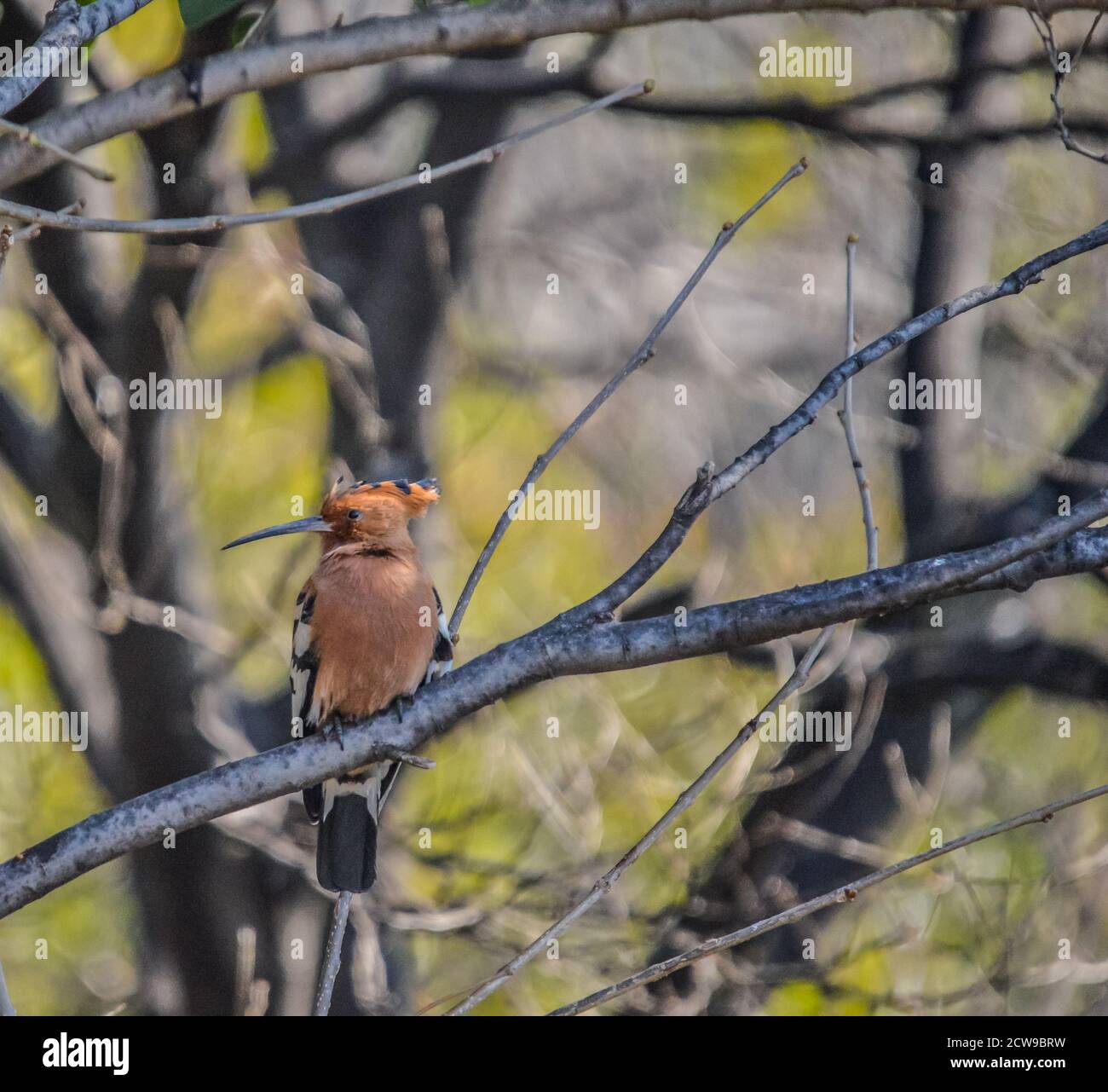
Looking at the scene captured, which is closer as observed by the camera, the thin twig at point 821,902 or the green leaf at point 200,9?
the thin twig at point 821,902

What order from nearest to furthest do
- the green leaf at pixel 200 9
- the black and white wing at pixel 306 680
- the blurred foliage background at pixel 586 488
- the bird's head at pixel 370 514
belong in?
the green leaf at pixel 200 9 < the black and white wing at pixel 306 680 < the bird's head at pixel 370 514 < the blurred foliage background at pixel 586 488

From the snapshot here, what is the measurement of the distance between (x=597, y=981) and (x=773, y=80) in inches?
204

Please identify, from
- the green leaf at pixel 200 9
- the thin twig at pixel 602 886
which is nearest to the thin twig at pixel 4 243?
the green leaf at pixel 200 9

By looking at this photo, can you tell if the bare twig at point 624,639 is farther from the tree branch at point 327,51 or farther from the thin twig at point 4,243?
the tree branch at point 327,51

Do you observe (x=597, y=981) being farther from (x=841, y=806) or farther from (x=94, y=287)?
(x=94, y=287)

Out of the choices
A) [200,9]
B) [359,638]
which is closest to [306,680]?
[359,638]

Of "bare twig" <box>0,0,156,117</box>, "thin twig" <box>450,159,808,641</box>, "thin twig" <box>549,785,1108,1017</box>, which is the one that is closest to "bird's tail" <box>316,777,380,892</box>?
"thin twig" <box>450,159,808,641</box>

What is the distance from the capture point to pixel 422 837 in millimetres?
6273

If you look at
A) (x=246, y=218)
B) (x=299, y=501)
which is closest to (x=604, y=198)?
(x=299, y=501)

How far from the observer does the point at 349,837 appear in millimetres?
4301

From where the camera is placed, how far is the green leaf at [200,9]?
11.2 ft

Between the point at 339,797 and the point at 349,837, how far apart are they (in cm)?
16

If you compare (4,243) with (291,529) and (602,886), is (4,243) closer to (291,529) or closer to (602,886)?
(602,886)

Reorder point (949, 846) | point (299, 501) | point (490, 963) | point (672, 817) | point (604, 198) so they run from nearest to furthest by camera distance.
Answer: point (949, 846)
point (672, 817)
point (299, 501)
point (490, 963)
point (604, 198)
